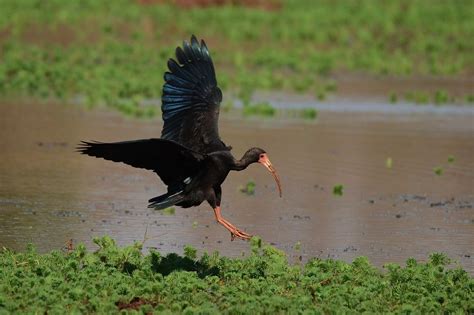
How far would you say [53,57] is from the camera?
868 inches

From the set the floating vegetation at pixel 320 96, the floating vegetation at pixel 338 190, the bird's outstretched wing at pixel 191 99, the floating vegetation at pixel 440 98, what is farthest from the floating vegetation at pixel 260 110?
the bird's outstretched wing at pixel 191 99

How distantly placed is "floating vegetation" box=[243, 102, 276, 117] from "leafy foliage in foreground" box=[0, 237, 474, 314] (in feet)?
29.8

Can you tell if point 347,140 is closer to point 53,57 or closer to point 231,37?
point 53,57

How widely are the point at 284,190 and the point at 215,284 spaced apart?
4.66 meters

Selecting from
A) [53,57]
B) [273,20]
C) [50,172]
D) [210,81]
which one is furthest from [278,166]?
[273,20]

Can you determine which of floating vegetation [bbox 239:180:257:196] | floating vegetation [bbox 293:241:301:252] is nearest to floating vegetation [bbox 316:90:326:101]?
floating vegetation [bbox 239:180:257:196]

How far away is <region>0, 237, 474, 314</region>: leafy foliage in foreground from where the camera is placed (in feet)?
23.4

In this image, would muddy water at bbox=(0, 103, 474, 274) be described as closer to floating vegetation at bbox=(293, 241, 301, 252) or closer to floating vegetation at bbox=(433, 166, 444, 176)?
floating vegetation at bbox=(293, 241, 301, 252)

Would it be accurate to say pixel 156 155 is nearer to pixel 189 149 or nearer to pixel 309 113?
pixel 189 149

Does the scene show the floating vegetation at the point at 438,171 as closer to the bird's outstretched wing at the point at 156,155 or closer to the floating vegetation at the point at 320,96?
the bird's outstretched wing at the point at 156,155

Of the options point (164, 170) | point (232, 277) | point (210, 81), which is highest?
point (210, 81)

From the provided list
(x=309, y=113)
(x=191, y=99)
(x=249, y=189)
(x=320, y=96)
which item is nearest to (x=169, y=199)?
(x=191, y=99)

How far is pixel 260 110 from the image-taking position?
58.6 feet

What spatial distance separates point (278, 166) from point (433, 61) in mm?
11965
